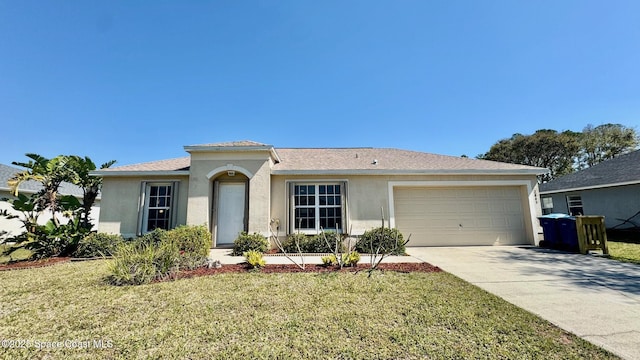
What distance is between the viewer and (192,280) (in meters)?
5.41

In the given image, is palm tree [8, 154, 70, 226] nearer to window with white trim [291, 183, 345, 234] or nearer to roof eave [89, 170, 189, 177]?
roof eave [89, 170, 189, 177]

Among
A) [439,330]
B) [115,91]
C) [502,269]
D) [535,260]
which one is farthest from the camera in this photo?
[115,91]

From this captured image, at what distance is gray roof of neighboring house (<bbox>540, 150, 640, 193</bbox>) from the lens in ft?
42.3

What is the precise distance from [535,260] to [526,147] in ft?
99.0

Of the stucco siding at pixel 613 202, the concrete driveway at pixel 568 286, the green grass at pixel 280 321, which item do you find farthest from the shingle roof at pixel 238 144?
the stucco siding at pixel 613 202

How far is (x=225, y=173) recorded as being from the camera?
9977mm

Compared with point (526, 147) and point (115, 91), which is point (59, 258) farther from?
point (526, 147)

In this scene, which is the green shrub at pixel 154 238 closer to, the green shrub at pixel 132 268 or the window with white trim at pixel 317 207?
the green shrub at pixel 132 268

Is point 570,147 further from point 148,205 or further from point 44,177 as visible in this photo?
point 44,177

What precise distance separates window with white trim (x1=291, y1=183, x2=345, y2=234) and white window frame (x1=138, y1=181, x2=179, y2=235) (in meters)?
4.78

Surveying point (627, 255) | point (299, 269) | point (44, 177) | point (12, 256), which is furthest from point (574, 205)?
point (12, 256)

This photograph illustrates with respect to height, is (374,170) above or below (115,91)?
below

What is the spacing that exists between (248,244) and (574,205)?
2020 cm

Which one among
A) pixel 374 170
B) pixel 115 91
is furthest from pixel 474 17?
pixel 115 91
